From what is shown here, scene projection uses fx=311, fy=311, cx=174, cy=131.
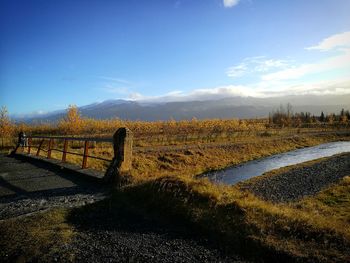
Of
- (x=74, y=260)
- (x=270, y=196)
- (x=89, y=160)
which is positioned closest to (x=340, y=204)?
(x=270, y=196)

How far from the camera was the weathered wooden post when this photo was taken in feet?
33.3

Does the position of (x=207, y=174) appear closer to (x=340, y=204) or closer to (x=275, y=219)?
(x=340, y=204)

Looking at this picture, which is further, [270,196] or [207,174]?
[207,174]

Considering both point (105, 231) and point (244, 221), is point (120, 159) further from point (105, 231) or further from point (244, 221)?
point (244, 221)

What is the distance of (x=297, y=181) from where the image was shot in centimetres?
1917

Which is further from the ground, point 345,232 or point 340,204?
A: point 345,232

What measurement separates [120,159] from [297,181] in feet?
42.8

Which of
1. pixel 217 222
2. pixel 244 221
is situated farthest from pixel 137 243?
pixel 244 221

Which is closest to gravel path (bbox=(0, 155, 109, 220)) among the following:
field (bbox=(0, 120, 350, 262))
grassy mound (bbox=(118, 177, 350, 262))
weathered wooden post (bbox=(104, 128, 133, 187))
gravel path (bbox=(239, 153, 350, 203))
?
weathered wooden post (bbox=(104, 128, 133, 187))

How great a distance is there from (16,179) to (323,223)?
Answer: 1076cm

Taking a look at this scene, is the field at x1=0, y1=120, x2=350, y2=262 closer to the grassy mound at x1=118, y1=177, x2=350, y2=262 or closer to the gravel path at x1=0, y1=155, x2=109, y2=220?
the grassy mound at x1=118, y1=177, x2=350, y2=262

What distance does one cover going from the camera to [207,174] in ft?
77.2

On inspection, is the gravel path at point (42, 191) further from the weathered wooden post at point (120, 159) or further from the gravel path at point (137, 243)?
the gravel path at point (137, 243)

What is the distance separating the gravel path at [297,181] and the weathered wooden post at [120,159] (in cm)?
715
